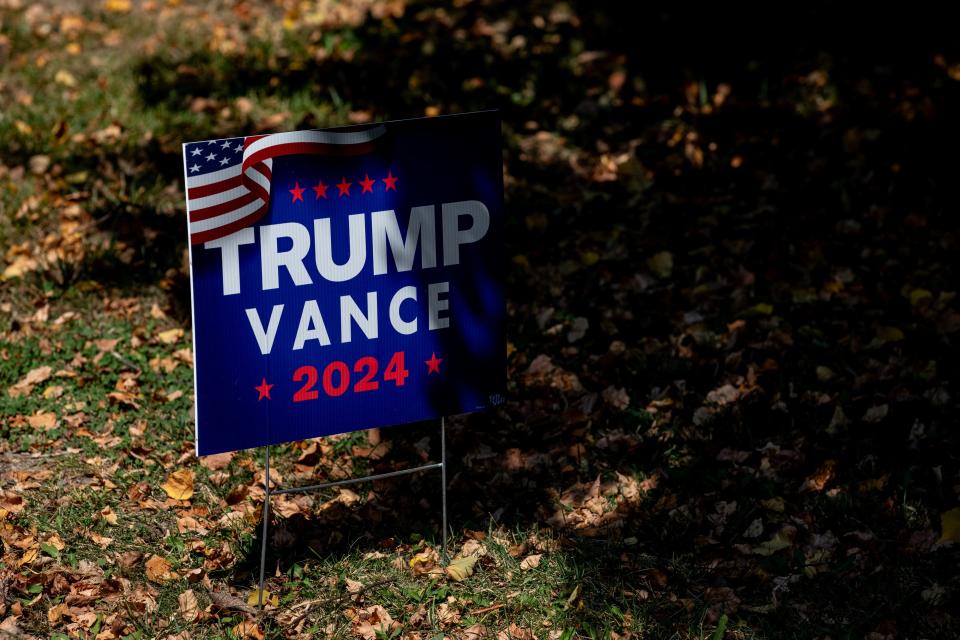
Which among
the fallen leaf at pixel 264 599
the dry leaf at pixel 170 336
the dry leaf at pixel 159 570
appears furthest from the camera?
the dry leaf at pixel 170 336

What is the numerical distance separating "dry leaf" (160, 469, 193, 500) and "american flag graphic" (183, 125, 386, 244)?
1566mm

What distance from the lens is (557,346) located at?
222 inches

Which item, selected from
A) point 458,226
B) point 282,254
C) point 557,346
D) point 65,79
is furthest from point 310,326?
point 65,79

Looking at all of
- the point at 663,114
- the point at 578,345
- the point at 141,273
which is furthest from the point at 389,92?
the point at 578,345

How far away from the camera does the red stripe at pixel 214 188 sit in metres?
3.48

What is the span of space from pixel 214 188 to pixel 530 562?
1945 millimetres

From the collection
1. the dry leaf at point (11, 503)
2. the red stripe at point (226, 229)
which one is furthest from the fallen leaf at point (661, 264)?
the dry leaf at point (11, 503)

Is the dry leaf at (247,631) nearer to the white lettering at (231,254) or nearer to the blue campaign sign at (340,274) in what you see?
the blue campaign sign at (340,274)

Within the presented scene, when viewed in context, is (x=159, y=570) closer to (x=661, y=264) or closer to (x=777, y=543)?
(x=777, y=543)

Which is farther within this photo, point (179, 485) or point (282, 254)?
point (179, 485)

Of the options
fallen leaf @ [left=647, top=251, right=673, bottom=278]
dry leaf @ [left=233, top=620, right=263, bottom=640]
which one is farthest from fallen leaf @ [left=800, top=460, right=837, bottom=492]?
dry leaf @ [left=233, top=620, right=263, bottom=640]

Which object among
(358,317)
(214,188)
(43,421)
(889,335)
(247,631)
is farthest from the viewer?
(889,335)

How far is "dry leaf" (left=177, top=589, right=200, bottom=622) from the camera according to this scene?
4.05 metres

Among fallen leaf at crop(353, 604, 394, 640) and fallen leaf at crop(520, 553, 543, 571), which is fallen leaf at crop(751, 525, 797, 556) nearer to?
fallen leaf at crop(520, 553, 543, 571)
